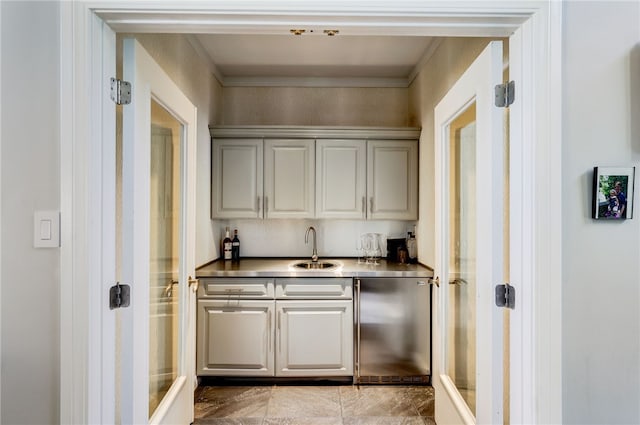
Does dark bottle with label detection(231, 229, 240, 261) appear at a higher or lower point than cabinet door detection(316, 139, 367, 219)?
lower

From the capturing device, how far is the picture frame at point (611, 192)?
1080 millimetres

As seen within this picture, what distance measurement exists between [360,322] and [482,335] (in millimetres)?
1497

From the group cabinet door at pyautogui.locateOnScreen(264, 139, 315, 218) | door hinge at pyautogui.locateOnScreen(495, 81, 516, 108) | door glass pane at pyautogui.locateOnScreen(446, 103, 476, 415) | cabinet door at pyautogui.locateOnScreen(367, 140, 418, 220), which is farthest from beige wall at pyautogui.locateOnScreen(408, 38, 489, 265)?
door hinge at pyautogui.locateOnScreen(495, 81, 516, 108)

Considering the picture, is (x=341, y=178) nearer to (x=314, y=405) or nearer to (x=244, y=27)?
(x=314, y=405)

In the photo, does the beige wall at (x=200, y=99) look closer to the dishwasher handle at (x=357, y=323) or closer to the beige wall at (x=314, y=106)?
the beige wall at (x=314, y=106)

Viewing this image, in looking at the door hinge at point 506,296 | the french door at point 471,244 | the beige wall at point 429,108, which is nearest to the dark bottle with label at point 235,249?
the beige wall at point 429,108

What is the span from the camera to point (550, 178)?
3.59ft

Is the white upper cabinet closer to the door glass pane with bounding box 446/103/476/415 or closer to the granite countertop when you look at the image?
the granite countertop

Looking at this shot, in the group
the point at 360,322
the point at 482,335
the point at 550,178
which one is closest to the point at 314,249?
the point at 360,322

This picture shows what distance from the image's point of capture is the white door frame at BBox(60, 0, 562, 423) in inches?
42.7

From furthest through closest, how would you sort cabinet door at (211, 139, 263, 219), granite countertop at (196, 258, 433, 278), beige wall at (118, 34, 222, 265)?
cabinet door at (211, 139, 263, 219) < granite countertop at (196, 258, 433, 278) < beige wall at (118, 34, 222, 265)

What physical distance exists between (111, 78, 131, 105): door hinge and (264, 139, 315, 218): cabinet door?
1967 mm

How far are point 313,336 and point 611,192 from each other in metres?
2.16

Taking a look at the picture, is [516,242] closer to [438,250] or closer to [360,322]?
[438,250]
